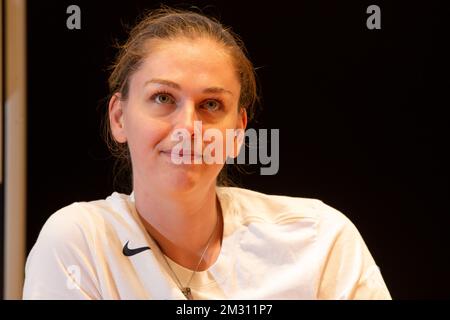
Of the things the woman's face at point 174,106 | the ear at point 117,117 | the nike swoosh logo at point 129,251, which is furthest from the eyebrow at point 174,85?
the nike swoosh logo at point 129,251

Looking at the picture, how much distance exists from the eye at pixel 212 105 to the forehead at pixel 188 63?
0.04 meters

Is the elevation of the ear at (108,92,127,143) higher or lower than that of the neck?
higher

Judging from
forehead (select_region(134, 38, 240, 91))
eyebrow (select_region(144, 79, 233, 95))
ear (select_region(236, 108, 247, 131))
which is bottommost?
ear (select_region(236, 108, 247, 131))

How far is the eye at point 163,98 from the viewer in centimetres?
116

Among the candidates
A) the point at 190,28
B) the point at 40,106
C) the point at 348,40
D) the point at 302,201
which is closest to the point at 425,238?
the point at 302,201

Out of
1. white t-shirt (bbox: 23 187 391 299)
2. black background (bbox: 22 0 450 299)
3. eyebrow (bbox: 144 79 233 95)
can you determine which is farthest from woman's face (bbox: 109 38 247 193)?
black background (bbox: 22 0 450 299)

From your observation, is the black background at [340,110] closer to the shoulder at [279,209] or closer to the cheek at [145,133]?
the shoulder at [279,209]

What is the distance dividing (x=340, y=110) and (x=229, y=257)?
51 cm

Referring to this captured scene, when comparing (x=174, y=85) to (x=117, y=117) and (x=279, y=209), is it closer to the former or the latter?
(x=117, y=117)

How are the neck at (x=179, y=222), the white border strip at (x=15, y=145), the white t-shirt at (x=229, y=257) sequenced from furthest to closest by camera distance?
the white border strip at (x=15, y=145), the neck at (x=179, y=222), the white t-shirt at (x=229, y=257)

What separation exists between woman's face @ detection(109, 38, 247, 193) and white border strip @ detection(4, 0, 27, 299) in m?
0.33

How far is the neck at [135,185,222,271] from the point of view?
3.99 ft

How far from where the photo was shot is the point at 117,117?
1.27m

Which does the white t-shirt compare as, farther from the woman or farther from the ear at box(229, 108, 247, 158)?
the ear at box(229, 108, 247, 158)
